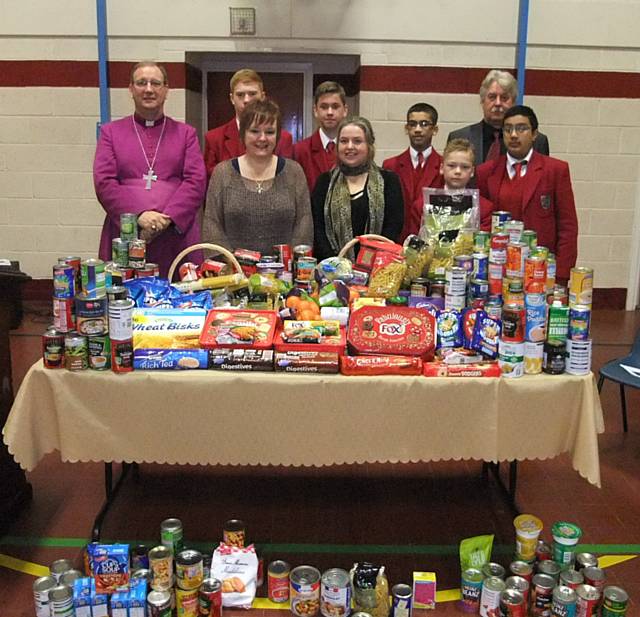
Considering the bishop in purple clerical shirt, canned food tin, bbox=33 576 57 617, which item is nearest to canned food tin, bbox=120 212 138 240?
the bishop in purple clerical shirt

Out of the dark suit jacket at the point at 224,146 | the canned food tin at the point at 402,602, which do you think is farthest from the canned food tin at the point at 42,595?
the dark suit jacket at the point at 224,146

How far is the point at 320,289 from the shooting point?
9.32 feet

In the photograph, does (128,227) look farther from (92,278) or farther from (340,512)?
(340,512)

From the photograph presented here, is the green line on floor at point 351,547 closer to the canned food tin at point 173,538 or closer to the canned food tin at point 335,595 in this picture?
the canned food tin at point 173,538

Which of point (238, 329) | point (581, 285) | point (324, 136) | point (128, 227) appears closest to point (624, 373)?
point (581, 285)

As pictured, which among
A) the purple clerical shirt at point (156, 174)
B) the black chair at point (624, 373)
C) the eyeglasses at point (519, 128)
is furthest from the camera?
the purple clerical shirt at point (156, 174)

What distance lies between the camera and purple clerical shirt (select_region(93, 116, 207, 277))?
3750mm

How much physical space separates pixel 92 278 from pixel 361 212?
1.52m

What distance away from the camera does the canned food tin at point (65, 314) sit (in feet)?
7.72

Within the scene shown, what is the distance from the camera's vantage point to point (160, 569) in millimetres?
2350

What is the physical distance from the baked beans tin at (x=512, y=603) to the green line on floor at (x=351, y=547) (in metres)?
0.42

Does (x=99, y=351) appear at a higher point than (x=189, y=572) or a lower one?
higher

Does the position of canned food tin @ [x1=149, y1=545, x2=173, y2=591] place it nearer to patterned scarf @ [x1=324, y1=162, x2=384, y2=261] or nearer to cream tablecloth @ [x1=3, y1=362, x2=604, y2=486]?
cream tablecloth @ [x1=3, y1=362, x2=604, y2=486]

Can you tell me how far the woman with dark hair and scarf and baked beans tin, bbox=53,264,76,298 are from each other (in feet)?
4.76
